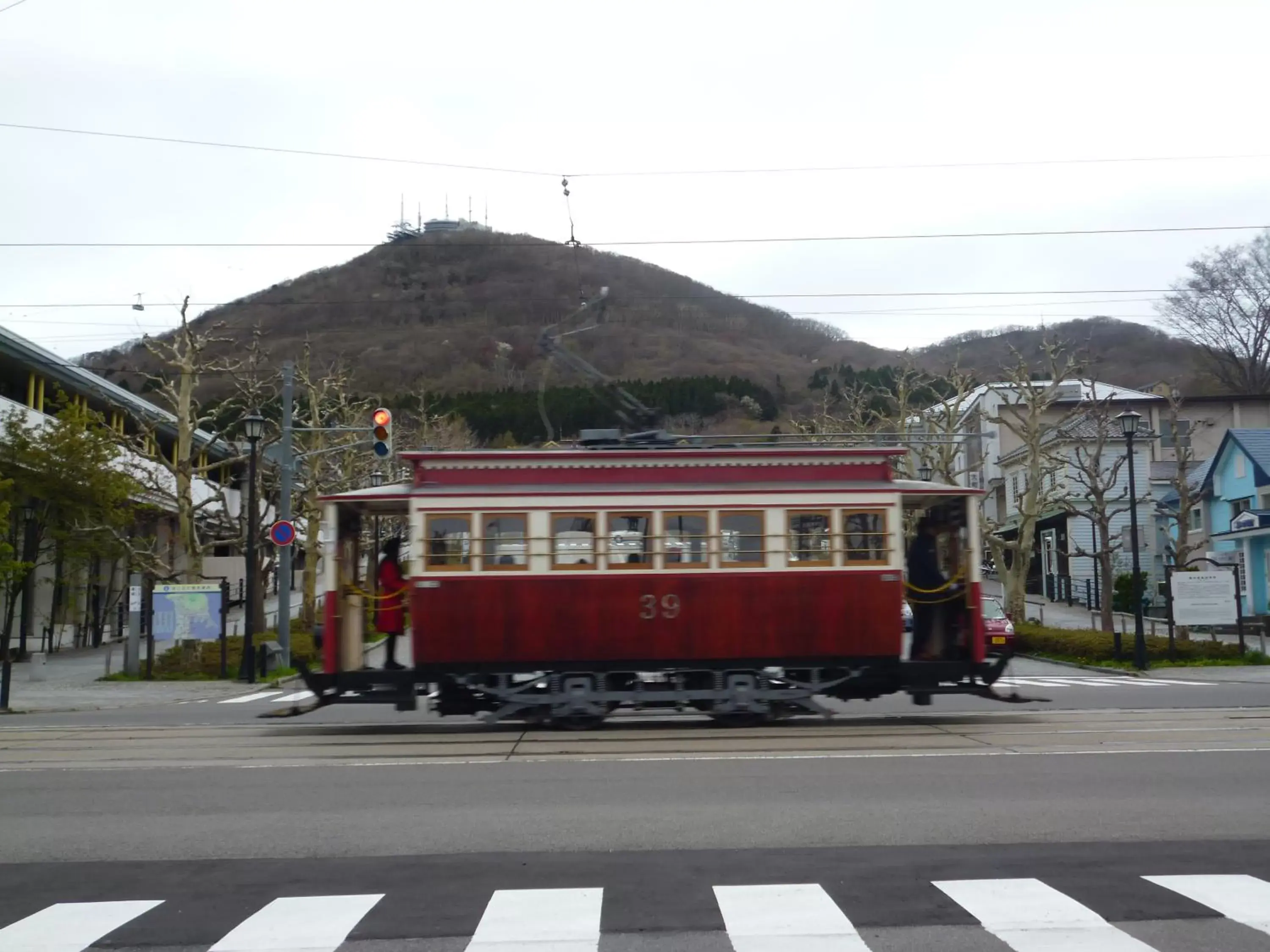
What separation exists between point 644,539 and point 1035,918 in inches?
354

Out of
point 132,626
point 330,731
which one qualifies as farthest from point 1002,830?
point 132,626

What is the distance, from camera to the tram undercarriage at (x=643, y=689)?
14852 mm

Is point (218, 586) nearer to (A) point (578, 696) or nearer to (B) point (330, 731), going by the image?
(B) point (330, 731)

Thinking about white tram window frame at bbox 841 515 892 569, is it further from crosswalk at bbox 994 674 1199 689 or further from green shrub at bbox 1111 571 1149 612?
green shrub at bbox 1111 571 1149 612

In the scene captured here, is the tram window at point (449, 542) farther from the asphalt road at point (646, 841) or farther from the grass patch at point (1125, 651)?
the grass patch at point (1125, 651)

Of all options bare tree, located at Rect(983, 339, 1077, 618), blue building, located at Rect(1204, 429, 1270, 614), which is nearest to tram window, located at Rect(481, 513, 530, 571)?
bare tree, located at Rect(983, 339, 1077, 618)

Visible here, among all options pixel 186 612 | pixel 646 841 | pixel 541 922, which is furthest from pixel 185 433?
pixel 541 922

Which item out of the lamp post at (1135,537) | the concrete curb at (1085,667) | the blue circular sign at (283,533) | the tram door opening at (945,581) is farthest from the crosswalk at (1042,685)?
the tram door opening at (945,581)

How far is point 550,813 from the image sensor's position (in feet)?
30.9

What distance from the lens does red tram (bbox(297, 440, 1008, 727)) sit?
48.6 ft

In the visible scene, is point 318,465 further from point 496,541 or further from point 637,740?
point 637,740

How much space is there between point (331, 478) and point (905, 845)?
37.0 metres

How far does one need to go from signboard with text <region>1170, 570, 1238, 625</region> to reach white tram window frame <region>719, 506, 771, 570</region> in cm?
1626

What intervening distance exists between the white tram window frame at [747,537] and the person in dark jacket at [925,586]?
224 cm
